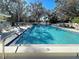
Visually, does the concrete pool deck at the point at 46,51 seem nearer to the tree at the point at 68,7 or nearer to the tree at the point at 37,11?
the tree at the point at 68,7

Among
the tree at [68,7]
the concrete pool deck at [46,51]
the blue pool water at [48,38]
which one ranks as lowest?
the blue pool water at [48,38]

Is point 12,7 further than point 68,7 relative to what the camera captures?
Yes

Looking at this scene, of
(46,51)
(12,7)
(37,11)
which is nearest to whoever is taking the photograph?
(46,51)

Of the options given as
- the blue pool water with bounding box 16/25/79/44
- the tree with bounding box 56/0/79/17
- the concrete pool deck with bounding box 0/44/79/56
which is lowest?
the blue pool water with bounding box 16/25/79/44

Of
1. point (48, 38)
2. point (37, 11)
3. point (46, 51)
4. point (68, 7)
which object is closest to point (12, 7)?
point (68, 7)

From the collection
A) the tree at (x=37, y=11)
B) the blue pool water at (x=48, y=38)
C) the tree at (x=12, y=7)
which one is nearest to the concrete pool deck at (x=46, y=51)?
the blue pool water at (x=48, y=38)

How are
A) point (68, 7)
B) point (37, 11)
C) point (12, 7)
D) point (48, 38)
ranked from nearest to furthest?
point (48, 38)
point (68, 7)
point (12, 7)
point (37, 11)

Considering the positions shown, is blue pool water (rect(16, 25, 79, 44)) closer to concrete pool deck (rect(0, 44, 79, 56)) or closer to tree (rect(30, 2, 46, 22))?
concrete pool deck (rect(0, 44, 79, 56))

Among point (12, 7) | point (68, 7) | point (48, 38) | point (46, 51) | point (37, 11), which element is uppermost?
point (12, 7)

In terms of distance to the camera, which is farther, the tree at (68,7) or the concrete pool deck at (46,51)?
the tree at (68,7)

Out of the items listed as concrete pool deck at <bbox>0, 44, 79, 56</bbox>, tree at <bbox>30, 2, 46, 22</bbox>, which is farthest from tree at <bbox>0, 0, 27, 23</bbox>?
concrete pool deck at <bbox>0, 44, 79, 56</bbox>

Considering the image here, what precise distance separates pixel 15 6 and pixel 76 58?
28.7 meters

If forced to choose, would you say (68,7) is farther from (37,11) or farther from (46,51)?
(46,51)

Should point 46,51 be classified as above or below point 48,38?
above
